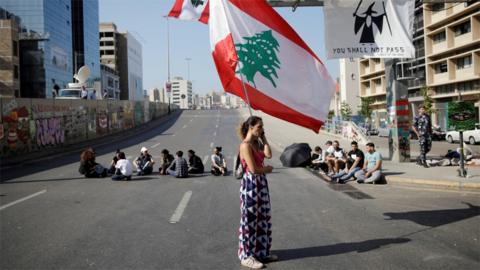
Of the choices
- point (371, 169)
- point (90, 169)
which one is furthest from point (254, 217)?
point (90, 169)

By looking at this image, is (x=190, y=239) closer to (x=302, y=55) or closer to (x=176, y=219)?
(x=176, y=219)

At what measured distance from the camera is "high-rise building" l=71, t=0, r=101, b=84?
102562 mm

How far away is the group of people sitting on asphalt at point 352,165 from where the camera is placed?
12414 millimetres

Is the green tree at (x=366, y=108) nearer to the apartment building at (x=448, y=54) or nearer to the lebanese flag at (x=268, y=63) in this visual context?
the apartment building at (x=448, y=54)

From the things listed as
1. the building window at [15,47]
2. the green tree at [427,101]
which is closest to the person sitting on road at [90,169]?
the green tree at [427,101]

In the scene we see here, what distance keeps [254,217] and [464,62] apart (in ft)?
159

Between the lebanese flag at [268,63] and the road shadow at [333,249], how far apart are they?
1.91 meters

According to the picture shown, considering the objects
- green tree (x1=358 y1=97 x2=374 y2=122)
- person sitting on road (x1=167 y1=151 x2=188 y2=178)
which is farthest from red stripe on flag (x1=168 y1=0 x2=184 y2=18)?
green tree (x1=358 y1=97 x2=374 y2=122)

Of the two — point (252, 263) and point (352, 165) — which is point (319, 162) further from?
point (252, 263)

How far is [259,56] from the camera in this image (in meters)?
6.64

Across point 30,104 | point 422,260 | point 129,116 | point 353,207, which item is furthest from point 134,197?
point 129,116

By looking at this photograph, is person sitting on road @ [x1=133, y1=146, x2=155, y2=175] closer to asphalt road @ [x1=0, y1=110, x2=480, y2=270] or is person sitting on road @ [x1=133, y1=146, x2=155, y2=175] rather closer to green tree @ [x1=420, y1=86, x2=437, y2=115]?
asphalt road @ [x1=0, y1=110, x2=480, y2=270]

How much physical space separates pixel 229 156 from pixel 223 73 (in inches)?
597

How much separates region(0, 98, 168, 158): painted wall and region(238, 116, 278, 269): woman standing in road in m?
19.5
